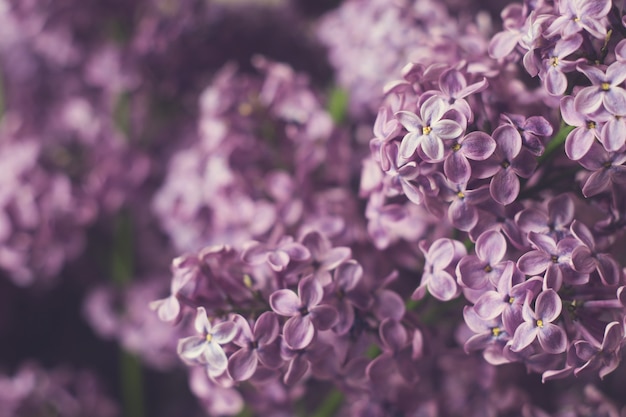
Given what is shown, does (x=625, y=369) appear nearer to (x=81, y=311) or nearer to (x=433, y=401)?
(x=433, y=401)

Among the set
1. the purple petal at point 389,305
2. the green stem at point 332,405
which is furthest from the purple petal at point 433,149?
the green stem at point 332,405

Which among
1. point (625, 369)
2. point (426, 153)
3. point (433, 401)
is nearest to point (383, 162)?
point (426, 153)

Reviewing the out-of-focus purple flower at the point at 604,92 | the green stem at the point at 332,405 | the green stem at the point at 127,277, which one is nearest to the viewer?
the out-of-focus purple flower at the point at 604,92

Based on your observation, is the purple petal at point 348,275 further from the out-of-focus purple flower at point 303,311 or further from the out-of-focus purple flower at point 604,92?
the out-of-focus purple flower at point 604,92

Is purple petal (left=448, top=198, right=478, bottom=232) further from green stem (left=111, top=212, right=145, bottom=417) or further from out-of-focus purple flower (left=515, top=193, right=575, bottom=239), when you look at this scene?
green stem (left=111, top=212, right=145, bottom=417)

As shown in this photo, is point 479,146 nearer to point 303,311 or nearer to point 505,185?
point 505,185

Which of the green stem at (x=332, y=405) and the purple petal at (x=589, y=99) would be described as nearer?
the purple petal at (x=589, y=99)

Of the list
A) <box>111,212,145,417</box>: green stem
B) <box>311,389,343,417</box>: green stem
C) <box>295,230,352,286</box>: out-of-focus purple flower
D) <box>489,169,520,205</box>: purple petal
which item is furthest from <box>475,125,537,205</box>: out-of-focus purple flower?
<box>111,212,145,417</box>: green stem
